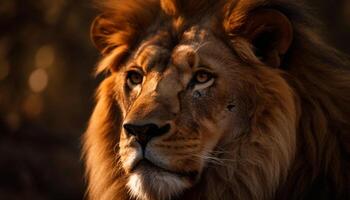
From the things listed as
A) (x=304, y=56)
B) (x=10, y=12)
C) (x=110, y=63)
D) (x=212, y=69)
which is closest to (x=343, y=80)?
(x=304, y=56)

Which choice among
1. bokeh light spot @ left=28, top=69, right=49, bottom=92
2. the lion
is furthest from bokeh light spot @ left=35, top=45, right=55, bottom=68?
the lion

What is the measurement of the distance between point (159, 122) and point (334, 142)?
1.02m

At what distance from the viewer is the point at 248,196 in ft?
15.1

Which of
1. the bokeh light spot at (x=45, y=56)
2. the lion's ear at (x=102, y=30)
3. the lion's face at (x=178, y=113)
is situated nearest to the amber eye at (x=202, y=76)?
the lion's face at (x=178, y=113)

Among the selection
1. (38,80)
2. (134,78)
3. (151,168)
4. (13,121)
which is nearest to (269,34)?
(134,78)

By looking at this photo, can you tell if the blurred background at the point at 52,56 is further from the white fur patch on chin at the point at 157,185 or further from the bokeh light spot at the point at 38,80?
the white fur patch on chin at the point at 157,185

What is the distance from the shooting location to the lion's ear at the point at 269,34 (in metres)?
4.63

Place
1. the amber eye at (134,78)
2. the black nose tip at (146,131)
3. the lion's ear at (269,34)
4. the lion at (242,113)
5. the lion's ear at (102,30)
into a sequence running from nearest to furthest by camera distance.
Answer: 1. the black nose tip at (146,131)
2. the lion at (242,113)
3. the lion's ear at (269,34)
4. the amber eye at (134,78)
5. the lion's ear at (102,30)

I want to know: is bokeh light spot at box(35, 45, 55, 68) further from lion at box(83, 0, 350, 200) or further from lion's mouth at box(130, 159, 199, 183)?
lion's mouth at box(130, 159, 199, 183)

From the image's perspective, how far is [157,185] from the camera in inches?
176

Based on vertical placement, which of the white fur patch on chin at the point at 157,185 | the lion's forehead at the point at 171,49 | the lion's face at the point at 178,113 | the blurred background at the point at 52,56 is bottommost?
the blurred background at the point at 52,56

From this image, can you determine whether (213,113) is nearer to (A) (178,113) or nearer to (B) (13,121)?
(A) (178,113)

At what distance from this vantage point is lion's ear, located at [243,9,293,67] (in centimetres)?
463

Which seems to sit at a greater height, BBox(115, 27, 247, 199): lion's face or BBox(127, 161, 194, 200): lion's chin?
BBox(115, 27, 247, 199): lion's face
